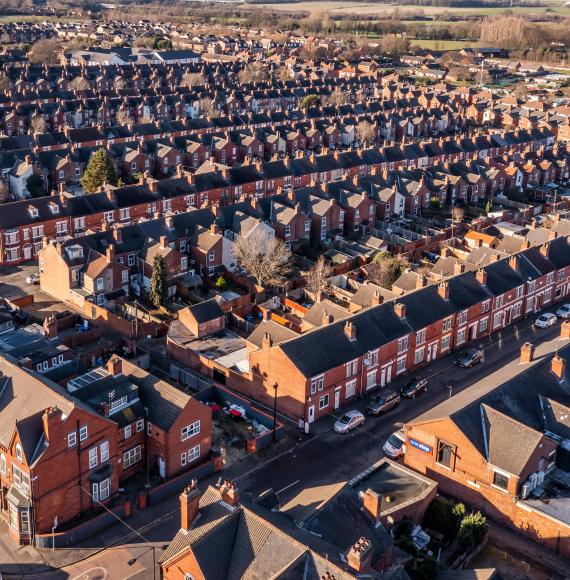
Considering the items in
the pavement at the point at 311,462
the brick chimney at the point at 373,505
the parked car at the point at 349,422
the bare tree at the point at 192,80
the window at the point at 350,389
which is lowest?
the pavement at the point at 311,462

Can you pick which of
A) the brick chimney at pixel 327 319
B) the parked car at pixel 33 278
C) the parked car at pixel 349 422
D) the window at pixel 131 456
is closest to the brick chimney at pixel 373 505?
the parked car at pixel 349 422

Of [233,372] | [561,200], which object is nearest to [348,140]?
[561,200]

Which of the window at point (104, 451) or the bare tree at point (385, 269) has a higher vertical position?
the window at point (104, 451)

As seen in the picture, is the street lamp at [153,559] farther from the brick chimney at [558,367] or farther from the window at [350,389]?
the brick chimney at [558,367]

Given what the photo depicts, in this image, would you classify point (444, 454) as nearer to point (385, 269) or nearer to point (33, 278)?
point (385, 269)

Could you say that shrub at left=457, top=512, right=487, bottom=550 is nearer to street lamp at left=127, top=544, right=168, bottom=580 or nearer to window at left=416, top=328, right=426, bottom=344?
street lamp at left=127, top=544, right=168, bottom=580

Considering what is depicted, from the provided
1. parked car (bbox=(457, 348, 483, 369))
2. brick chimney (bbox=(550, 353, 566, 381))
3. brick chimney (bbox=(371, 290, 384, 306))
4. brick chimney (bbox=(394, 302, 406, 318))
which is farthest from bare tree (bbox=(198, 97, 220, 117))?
brick chimney (bbox=(550, 353, 566, 381))
